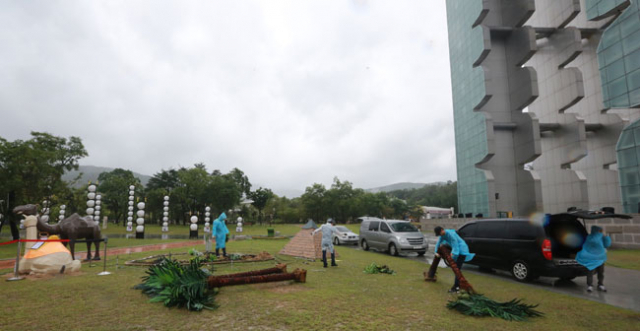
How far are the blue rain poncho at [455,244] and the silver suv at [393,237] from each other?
626 centimetres

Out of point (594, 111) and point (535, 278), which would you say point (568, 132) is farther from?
point (535, 278)

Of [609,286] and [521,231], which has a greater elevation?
[521,231]

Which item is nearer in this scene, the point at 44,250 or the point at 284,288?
the point at 284,288

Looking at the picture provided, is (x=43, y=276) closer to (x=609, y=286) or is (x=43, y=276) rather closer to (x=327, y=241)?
(x=327, y=241)

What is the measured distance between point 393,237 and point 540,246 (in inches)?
266

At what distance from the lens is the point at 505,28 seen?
32375 mm

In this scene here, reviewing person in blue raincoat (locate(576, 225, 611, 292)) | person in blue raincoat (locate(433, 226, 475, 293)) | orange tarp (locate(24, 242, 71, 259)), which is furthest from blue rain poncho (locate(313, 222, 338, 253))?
orange tarp (locate(24, 242, 71, 259))

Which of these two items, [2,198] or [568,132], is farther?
[568,132]

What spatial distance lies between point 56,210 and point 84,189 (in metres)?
2.66

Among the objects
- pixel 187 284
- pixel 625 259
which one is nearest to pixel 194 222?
pixel 187 284

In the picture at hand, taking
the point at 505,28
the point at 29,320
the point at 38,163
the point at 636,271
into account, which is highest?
the point at 505,28

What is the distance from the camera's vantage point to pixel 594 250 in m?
7.37

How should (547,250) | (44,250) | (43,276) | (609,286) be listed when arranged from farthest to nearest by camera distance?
(44,250)
(43,276)
(609,286)
(547,250)

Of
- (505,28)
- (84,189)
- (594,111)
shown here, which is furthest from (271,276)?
(594,111)
